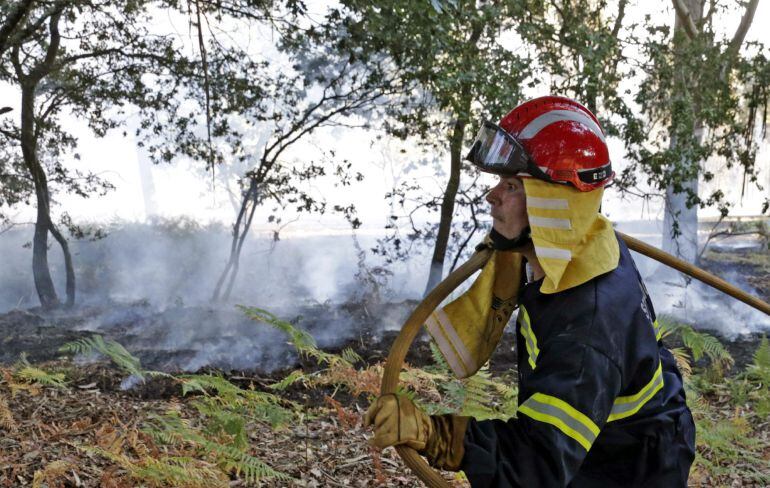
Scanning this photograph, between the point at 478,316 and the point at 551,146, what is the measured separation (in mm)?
796

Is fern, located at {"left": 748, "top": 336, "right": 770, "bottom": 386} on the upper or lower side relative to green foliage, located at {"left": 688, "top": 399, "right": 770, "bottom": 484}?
upper

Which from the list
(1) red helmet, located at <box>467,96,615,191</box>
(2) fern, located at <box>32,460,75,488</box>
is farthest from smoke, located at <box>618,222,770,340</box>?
(2) fern, located at <box>32,460,75,488</box>

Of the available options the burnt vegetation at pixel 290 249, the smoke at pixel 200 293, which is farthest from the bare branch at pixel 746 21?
the smoke at pixel 200 293

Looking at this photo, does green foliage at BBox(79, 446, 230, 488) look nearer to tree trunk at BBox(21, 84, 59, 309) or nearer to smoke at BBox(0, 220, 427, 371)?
smoke at BBox(0, 220, 427, 371)

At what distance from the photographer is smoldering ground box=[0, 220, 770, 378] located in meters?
8.41

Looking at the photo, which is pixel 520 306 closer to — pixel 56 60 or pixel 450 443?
pixel 450 443

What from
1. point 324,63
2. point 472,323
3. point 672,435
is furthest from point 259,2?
point 672,435

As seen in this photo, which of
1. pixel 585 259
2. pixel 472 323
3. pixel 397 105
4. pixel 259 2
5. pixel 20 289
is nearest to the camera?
pixel 585 259

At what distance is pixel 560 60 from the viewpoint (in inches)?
340

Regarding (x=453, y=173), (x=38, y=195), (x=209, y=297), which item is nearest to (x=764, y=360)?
(x=453, y=173)

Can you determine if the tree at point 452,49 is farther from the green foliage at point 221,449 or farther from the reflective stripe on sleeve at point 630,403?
the reflective stripe on sleeve at point 630,403

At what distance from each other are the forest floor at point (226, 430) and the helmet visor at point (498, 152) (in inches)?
75.2

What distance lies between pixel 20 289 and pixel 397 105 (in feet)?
26.5

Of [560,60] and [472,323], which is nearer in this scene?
[472,323]
